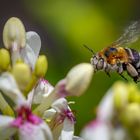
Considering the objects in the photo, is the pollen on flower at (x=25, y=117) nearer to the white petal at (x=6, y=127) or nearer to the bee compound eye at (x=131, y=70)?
the white petal at (x=6, y=127)

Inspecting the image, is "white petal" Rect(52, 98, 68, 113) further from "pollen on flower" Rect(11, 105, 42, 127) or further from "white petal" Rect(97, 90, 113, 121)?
"white petal" Rect(97, 90, 113, 121)

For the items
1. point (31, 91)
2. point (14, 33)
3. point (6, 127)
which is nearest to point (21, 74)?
point (6, 127)

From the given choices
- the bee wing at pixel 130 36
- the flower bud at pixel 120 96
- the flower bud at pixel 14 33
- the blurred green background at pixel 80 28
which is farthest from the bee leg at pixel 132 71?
the blurred green background at pixel 80 28

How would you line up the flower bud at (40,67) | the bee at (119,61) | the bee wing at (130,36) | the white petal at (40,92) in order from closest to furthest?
1. the flower bud at (40,67)
2. the white petal at (40,92)
3. the bee at (119,61)
4. the bee wing at (130,36)

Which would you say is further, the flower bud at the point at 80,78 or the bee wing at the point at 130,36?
the bee wing at the point at 130,36

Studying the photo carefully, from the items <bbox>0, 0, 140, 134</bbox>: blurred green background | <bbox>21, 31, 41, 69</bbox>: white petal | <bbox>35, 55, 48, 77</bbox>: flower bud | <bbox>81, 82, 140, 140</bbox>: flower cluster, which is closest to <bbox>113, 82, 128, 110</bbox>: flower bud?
<bbox>81, 82, 140, 140</bbox>: flower cluster

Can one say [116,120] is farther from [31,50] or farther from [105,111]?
[31,50]

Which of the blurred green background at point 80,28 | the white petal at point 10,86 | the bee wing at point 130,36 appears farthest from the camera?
the blurred green background at point 80,28
